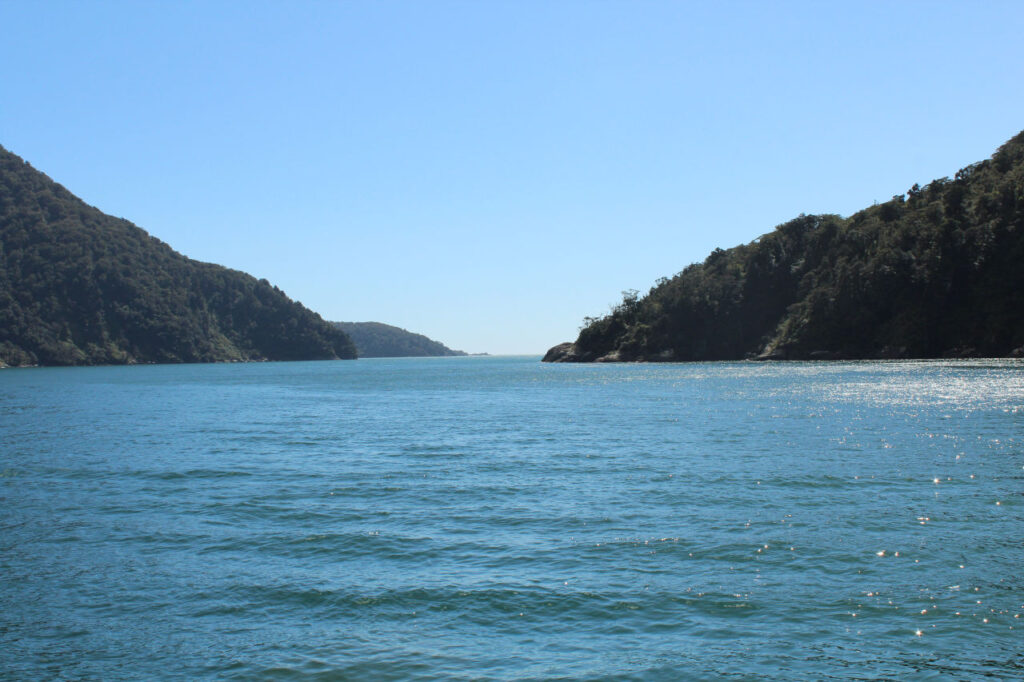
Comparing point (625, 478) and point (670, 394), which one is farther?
point (670, 394)

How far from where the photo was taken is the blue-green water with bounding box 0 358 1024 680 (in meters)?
13.5

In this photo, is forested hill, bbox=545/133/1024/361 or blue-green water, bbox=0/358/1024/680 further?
forested hill, bbox=545/133/1024/361

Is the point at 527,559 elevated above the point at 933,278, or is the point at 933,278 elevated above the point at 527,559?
the point at 933,278

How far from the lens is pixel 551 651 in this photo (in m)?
13.6

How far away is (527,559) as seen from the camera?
19.4 metres

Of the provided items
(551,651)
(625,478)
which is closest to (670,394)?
(625,478)

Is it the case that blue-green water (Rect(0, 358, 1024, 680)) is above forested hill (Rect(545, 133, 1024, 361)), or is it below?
below

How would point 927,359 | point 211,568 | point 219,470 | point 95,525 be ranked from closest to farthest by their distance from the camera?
point 211,568
point 95,525
point 219,470
point 927,359

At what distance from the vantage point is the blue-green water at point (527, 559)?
13.5 meters

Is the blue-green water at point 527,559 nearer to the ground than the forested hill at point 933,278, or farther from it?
nearer to the ground

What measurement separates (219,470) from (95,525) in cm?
1200

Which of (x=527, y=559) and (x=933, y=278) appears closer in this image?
(x=527, y=559)

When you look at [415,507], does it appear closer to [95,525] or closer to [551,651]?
[95,525]

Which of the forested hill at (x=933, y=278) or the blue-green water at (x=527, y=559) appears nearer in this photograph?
the blue-green water at (x=527, y=559)
